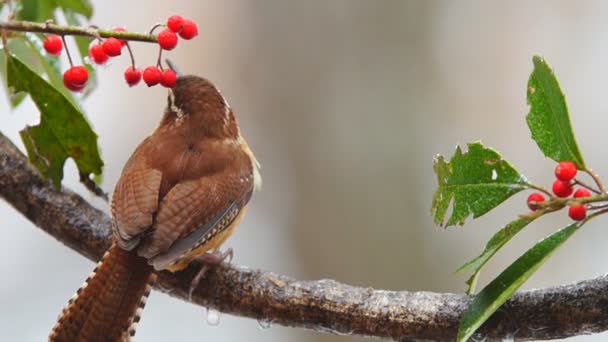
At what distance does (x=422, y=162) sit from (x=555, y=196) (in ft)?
9.63

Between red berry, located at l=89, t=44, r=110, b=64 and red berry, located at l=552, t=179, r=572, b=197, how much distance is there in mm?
906

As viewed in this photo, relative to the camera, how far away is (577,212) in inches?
63.2

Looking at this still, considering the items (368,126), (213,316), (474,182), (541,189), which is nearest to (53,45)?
(213,316)

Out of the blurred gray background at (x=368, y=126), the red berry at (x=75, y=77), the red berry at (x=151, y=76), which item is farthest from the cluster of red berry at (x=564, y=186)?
the blurred gray background at (x=368, y=126)

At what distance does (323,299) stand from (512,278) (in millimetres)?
541

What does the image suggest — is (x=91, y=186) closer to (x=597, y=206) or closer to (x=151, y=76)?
(x=151, y=76)

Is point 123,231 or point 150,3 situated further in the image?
point 150,3

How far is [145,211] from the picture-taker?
2.38 meters

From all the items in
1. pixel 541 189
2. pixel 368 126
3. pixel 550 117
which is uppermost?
pixel 368 126

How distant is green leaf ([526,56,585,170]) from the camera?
1723 millimetres

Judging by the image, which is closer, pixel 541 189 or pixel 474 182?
pixel 541 189

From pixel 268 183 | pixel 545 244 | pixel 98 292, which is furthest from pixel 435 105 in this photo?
pixel 545 244

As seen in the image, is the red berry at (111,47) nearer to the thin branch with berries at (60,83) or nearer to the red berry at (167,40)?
the thin branch with berries at (60,83)

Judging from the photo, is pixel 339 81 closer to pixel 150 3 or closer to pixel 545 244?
pixel 150 3
